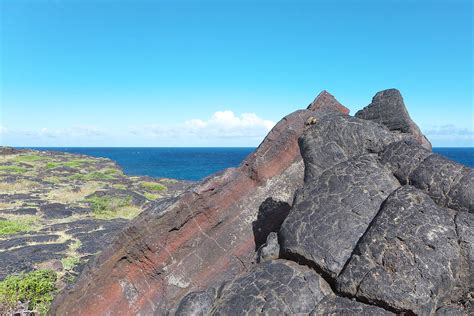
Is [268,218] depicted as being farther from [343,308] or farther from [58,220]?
[58,220]

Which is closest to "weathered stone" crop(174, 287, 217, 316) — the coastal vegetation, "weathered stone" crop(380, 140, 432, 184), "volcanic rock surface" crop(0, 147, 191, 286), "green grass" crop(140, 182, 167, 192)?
"volcanic rock surface" crop(0, 147, 191, 286)

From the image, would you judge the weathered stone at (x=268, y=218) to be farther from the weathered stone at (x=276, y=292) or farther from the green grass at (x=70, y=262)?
the green grass at (x=70, y=262)

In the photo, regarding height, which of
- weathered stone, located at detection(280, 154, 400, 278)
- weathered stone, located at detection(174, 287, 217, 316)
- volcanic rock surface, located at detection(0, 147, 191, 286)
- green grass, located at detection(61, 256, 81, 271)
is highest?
weathered stone, located at detection(280, 154, 400, 278)

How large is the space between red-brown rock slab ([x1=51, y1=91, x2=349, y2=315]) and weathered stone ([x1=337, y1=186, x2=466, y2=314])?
Answer: 388 cm

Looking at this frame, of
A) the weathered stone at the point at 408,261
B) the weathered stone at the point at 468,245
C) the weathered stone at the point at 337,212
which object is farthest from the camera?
the weathered stone at the point at 337,212

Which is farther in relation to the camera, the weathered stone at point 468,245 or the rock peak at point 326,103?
the rock peak at point 326,103

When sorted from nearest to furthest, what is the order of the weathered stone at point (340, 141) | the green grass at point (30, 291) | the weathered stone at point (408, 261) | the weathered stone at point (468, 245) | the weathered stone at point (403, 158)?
the weathered stone at point (408, 261) → the weathered stone at point (468, 245) → the weathered stone at point (403, 158) → the weathered stone at point (340, 141) → the green grass at point (30, 291)

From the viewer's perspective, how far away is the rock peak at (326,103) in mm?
14992

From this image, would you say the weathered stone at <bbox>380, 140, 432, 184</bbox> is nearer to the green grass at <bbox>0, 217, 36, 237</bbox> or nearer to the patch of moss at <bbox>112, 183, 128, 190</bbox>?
the green grass at <bbox>0, 217, 36, 237</bbox>

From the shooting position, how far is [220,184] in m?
13.6

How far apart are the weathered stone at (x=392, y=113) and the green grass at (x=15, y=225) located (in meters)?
21.2

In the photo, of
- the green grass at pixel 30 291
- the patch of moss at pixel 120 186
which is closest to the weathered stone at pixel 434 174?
the green grass at pixel 30 291

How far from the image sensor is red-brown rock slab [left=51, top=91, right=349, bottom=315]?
12.2m

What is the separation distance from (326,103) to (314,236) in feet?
22.8
